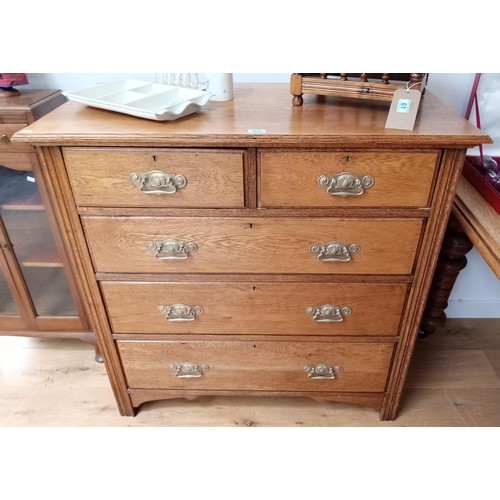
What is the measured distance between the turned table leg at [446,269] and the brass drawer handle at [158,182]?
0.86m

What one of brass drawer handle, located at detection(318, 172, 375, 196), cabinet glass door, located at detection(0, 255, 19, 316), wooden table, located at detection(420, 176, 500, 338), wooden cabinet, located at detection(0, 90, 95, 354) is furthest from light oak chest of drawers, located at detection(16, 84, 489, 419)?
cabinet glass door, located at detection(0, 255, 19, 316)

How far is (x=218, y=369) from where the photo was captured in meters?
1.35

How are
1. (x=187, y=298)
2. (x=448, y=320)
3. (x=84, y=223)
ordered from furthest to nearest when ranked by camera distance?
(x=448, y=320), (x=187, y=298), (x=84, y=223)

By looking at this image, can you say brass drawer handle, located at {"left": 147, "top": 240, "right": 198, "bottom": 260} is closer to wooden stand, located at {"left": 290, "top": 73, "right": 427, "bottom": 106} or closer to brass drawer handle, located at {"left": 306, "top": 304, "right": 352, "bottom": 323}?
brass drawer handle, located at {"left": 306, "top": 304, "right": 352, "bottom": 323}

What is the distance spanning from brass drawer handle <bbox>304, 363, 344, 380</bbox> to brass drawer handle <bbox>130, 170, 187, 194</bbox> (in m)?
0.71

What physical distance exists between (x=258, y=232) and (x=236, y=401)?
75 cm

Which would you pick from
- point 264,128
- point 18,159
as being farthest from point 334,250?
point 18,159

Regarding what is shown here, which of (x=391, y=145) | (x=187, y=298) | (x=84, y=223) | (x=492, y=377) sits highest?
(x=391, y=145)

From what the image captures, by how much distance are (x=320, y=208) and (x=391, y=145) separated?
0.72 ft

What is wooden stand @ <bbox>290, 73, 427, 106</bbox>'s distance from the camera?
1032mm

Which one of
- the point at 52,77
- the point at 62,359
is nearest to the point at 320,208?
the point at 52,77

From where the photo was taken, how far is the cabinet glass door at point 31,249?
135 centimetres

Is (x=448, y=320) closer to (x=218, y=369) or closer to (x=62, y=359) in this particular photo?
(x=218, y=369)

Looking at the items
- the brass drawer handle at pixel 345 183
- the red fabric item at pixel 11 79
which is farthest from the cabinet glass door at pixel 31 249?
the brass drawer handle at pixel 345 183
